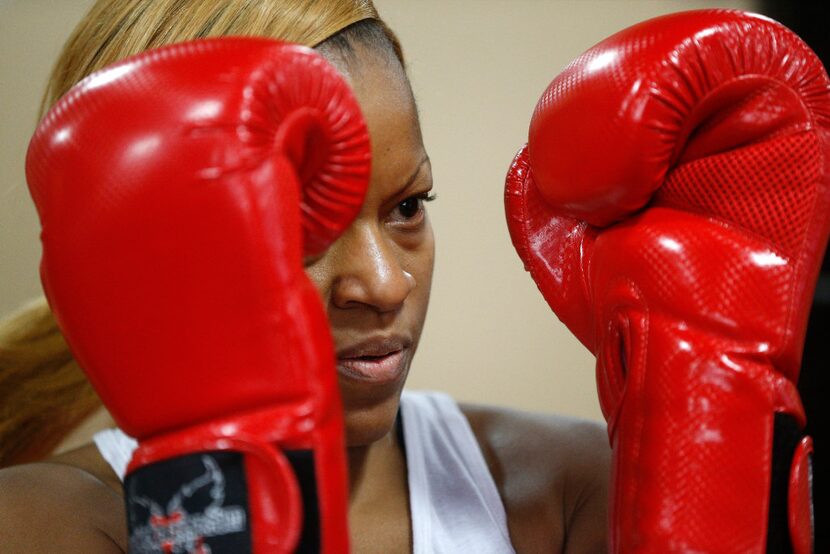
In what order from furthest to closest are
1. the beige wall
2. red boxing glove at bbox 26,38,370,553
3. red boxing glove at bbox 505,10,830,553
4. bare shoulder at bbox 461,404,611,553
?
the beige wall < bare shoulder at bbox 461,404,611,553 < red boxing glove at bbox 505,10,830,553 < red boxing glove at bbox 26,38,370,553

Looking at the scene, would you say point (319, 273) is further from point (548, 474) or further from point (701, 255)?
point (548, 474)

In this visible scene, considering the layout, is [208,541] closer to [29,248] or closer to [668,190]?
[668,190]

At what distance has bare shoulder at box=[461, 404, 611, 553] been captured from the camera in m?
1.08

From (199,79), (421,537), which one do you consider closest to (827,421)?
(421,537)

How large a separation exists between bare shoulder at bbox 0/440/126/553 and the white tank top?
6cm

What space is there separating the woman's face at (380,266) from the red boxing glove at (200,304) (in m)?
0.23

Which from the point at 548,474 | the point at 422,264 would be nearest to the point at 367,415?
the point at 422,264

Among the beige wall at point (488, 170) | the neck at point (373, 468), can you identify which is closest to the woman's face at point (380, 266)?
the neck at point (373, 468)

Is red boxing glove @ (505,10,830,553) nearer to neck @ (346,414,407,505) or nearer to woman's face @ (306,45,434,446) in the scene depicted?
woman's face @ (306,45,434,446)

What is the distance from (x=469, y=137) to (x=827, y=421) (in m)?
1.07

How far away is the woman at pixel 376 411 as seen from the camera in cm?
86

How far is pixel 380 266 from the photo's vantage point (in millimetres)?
836

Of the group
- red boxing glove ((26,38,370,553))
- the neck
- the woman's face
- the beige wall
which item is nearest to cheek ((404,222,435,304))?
the woman's face

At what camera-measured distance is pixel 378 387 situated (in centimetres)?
91
